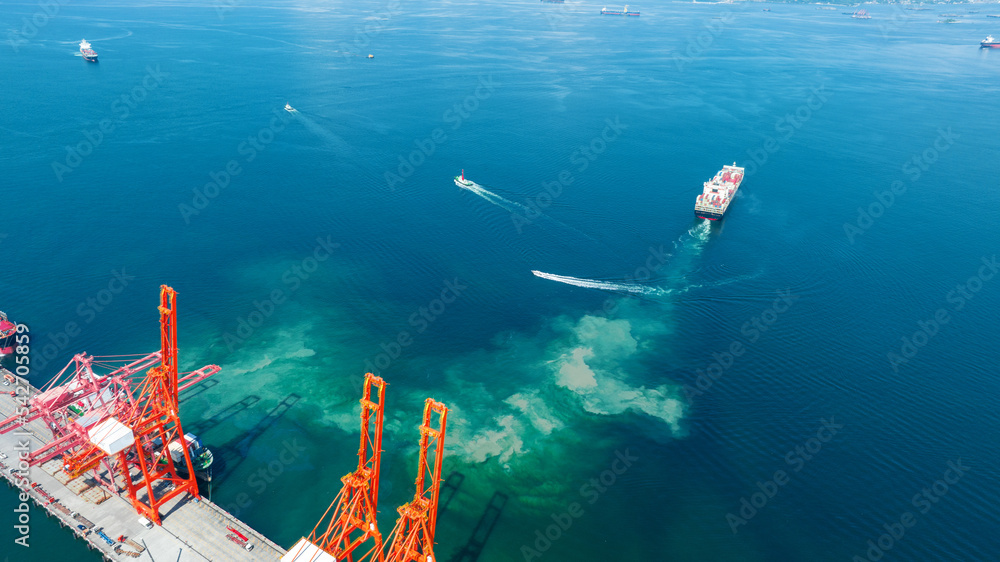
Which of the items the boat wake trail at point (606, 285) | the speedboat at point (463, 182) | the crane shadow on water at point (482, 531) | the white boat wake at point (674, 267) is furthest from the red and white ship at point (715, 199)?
the crane shadow on water at point (482, 531)

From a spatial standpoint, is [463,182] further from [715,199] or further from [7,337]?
[7,337]

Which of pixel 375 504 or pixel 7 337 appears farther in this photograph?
pixel 7 337

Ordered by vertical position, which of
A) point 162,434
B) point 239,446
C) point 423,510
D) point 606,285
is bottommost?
point 606,285

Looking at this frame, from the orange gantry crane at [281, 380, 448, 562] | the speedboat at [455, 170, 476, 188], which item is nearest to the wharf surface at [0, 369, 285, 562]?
the orange gantry crane at [281, 380, 448, 562]

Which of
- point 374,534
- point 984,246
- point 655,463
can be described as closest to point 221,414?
point 374,534

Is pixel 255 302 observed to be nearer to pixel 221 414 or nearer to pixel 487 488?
pixel 221 414

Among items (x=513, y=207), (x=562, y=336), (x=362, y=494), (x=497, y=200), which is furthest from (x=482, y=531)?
(x=497, y=200)
